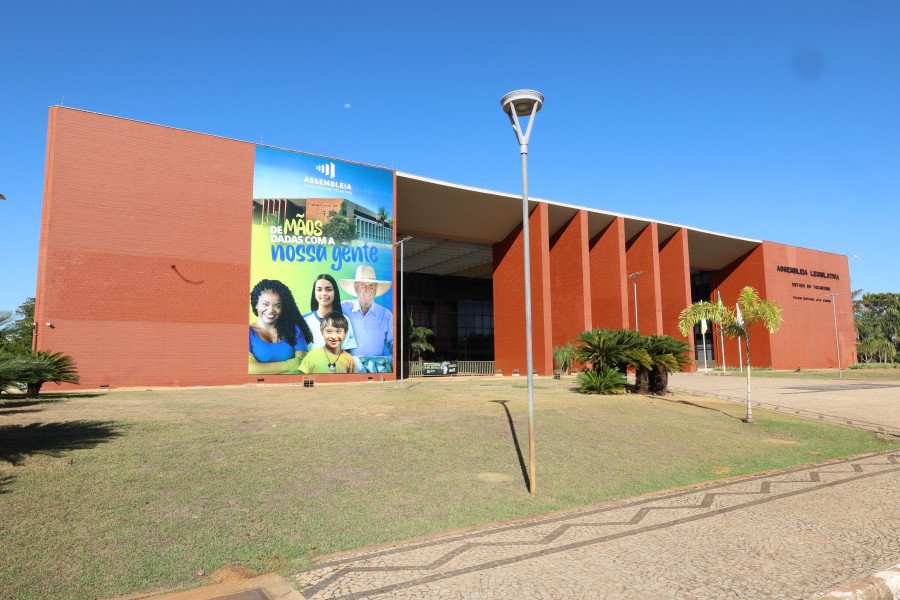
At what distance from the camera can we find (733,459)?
434 inches

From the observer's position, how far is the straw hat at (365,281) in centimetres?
3145

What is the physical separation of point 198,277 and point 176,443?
19977mm

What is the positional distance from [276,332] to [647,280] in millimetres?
32963

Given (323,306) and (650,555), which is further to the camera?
(323,306)

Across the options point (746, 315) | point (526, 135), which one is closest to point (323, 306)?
point (746, 315)

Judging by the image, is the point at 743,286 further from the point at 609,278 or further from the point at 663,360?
the point at 663,360

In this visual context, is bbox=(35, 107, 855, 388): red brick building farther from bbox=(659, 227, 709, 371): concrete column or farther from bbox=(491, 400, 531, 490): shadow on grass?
bbox=(491, 400, 531, 490): shadow on grass

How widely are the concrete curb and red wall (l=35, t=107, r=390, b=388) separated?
27.2 metres

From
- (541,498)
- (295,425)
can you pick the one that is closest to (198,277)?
(295,425)

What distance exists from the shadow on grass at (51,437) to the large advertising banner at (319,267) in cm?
1805

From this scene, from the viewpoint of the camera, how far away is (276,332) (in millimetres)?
28906

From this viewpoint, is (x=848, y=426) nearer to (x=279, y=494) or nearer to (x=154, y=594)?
(x=279, y=494)

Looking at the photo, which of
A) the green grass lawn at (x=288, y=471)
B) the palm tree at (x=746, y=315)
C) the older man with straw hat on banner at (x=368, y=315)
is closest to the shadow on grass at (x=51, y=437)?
the green grass lawn at (x=288, y=471)

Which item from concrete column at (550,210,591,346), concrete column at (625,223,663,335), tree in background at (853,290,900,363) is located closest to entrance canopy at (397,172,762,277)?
concrete column at (625,223,663,335)
